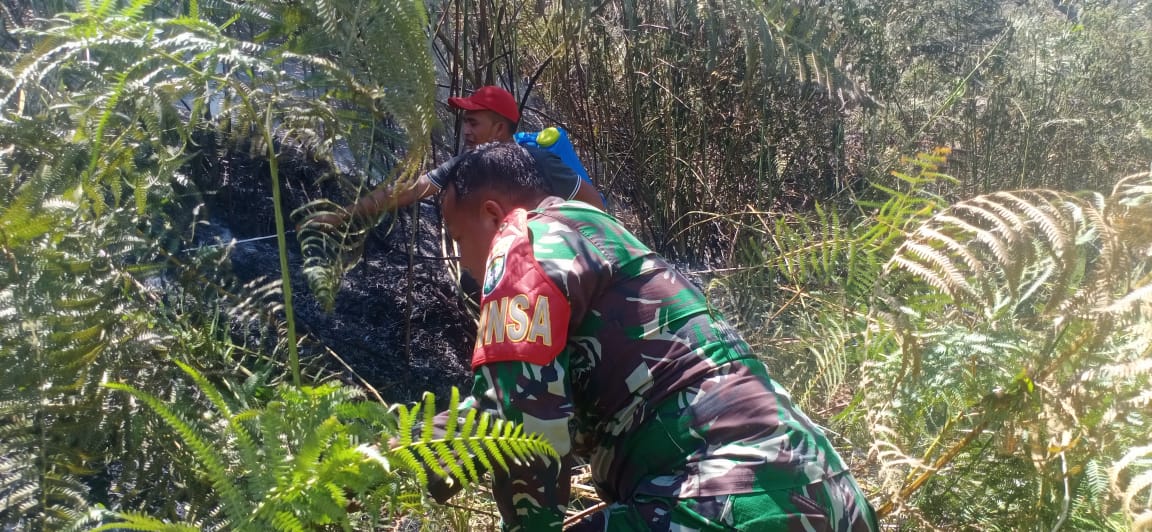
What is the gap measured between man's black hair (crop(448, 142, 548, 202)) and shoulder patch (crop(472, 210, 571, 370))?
22cm

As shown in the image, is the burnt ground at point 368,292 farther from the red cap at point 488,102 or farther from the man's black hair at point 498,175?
the man's black hair at point 498,175

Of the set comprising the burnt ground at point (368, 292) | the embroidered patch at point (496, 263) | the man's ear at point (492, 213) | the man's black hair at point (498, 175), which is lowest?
the burnt ground at point (368, 292)

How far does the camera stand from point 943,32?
468 cm

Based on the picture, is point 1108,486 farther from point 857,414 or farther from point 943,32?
point 943,32

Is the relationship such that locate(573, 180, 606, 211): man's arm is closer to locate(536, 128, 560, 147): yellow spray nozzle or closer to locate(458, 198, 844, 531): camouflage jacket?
locate(536, 128, 560, 147): yellow spray nozzle

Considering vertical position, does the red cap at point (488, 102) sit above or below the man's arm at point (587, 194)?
above

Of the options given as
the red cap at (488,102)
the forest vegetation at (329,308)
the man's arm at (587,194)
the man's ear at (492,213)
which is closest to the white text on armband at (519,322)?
the forest vegetation at (329,308)

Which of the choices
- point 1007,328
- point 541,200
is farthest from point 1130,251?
point 541,200

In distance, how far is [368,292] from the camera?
9.95ft

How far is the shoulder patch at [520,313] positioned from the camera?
1030 mm

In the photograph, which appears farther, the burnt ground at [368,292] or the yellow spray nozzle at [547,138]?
the burnt ground at [368,292]

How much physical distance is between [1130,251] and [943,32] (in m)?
4.09

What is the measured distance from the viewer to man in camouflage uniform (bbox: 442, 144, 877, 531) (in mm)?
1036

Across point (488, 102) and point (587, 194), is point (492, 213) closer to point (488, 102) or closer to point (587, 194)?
point (587, 194)
